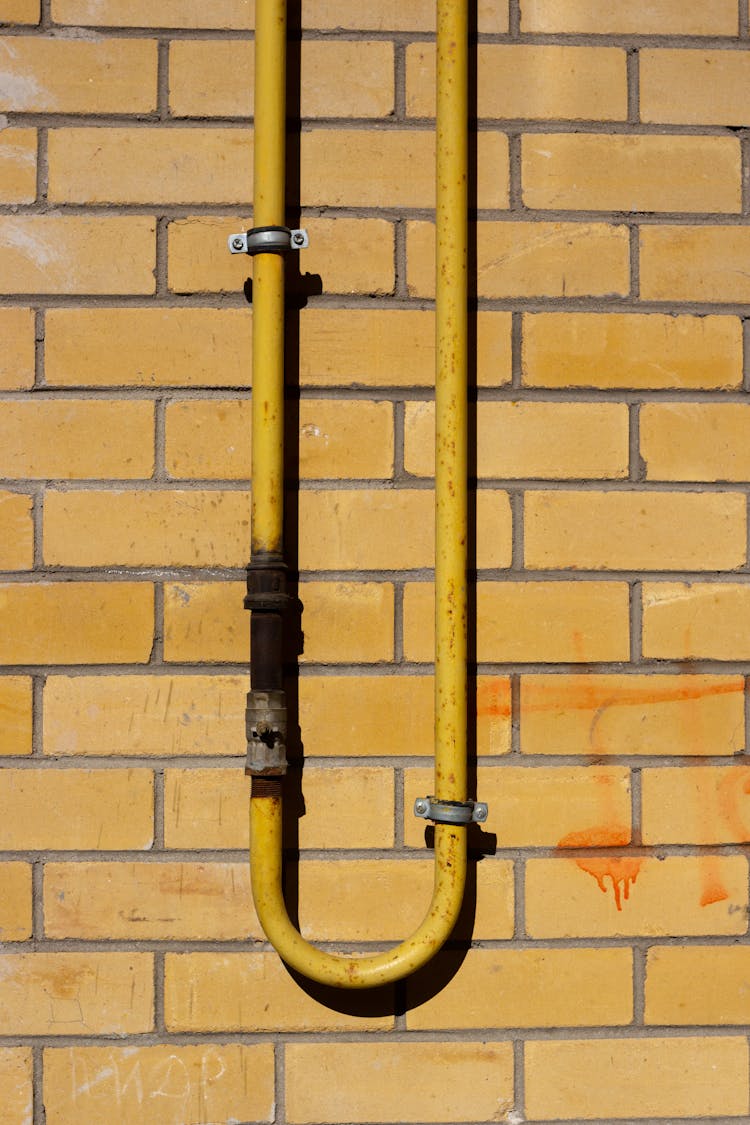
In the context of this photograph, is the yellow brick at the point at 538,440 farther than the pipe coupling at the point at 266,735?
Yes

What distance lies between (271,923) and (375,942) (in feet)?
0.55

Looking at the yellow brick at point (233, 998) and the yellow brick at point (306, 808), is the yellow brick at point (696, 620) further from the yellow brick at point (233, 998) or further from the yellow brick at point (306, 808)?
the yellow brick at point (233, 998)

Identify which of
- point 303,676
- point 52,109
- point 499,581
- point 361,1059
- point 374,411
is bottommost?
point 361,1059

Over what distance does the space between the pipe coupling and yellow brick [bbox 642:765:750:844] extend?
54 centimetres

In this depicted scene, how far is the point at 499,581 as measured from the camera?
57.9 inches

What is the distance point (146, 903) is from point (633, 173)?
130 cm

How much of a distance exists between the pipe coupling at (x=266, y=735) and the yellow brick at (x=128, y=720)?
0.08 m

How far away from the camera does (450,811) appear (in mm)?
1380

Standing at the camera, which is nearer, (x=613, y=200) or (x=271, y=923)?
(x=271, y=923)

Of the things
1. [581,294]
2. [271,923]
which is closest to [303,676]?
[271,923]

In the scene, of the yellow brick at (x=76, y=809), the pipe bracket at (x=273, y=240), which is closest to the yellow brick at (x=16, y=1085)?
the yellow brick at (x=76, y=809)

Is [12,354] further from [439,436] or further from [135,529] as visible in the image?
[439,436]

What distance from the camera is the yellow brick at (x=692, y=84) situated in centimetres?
149

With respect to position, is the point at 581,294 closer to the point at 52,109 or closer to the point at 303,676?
the point at 303,676
